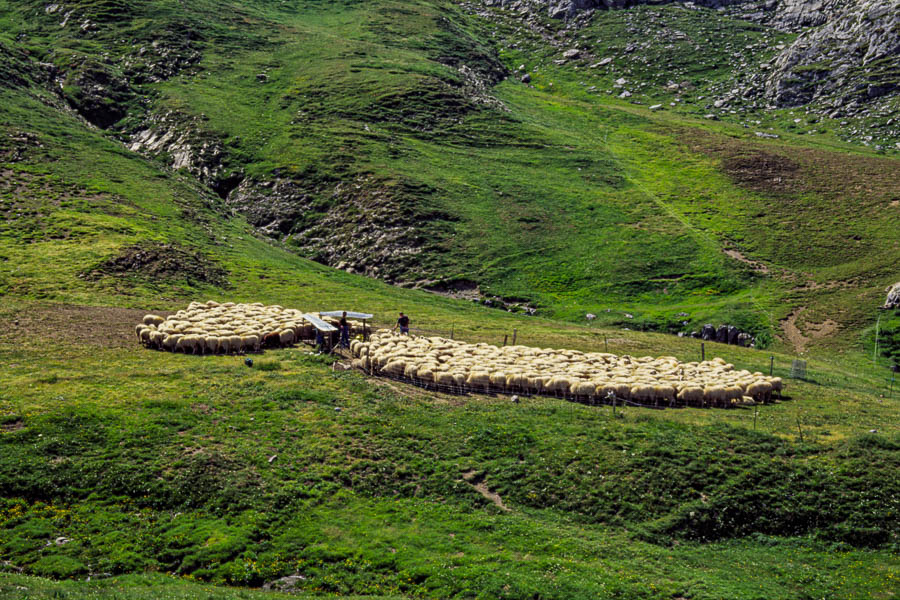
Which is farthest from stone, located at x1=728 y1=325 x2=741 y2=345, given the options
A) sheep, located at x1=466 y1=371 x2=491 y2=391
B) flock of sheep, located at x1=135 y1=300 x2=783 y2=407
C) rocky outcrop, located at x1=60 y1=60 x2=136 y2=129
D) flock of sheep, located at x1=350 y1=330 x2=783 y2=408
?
rocky outcrop, located at x1=60 y1=60 x2=136 y2=129

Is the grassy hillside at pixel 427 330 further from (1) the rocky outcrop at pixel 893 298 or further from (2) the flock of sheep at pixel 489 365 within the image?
(1) the rocky outcrop at pixel 893 298

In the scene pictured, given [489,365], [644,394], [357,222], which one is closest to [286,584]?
[489,365]

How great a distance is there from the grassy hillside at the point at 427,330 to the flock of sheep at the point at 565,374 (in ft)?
5.77

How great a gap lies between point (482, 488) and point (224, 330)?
25502 mm

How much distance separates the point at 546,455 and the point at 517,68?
572 ft

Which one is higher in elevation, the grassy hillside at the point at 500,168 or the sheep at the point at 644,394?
the grassy hillside at the point at 500,168

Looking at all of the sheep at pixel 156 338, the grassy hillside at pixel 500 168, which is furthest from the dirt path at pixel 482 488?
the grassy hillside at pixel 500 168

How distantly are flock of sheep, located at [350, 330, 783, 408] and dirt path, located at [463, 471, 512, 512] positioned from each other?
10.5m

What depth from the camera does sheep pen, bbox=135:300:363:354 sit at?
45.2m

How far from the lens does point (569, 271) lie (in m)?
89.9

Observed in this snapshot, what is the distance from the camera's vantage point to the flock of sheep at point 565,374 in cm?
4016

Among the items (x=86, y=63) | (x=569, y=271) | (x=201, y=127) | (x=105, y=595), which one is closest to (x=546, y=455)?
(x=105, y=595)

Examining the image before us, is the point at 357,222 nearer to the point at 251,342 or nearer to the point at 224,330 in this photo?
the point at 224,330

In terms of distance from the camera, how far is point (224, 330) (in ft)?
155
